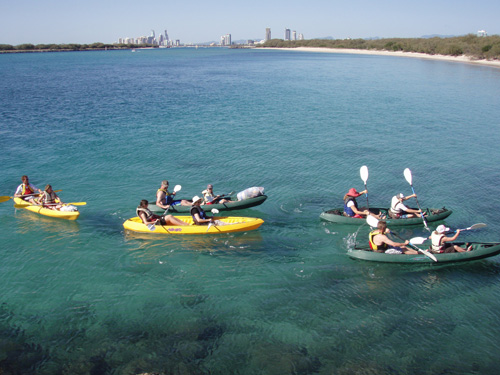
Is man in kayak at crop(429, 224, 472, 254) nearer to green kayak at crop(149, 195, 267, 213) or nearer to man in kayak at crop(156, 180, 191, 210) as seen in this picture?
→ green kayak at crop(149, 195, 267, 213)

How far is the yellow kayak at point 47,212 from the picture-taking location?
55.0ft

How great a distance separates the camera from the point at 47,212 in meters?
17.1

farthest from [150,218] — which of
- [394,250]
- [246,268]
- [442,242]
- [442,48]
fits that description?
[442,48]

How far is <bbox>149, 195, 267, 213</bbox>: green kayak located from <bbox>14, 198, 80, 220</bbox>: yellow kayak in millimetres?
3281

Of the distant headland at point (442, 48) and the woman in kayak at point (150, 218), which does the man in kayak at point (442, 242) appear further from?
the distant headland at point (442, 48)

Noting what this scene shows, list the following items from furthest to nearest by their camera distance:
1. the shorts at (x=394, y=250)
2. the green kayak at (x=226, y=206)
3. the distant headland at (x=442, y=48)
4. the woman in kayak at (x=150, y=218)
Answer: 1. the distant headland at (x=442, y=48)
2. the green kayak at (x=226, y=206)
3. the woman in kayak at (x=150, y=218)
4. the shorts at (x=394, y=250)

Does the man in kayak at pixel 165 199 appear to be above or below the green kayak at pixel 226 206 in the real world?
above

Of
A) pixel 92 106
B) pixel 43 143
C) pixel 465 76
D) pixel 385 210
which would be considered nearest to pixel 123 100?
pixel 92 106

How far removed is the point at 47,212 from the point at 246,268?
961 centimetres

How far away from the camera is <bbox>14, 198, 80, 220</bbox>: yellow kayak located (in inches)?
660

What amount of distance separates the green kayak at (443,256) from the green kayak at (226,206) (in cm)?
542

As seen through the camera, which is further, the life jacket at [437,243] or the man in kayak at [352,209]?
the man in kayak at [352,209]

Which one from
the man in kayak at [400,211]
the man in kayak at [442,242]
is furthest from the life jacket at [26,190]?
the man in kayak at [442,242]

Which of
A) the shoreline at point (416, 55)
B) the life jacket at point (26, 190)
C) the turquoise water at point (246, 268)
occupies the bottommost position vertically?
the turquoise water at point (246, 268)
